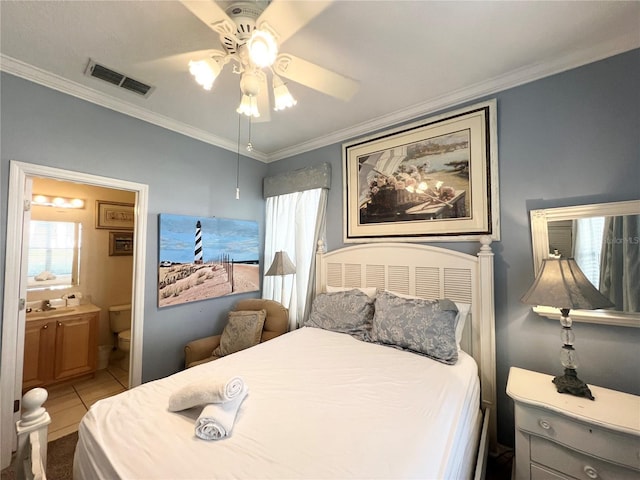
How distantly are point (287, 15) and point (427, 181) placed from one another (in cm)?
168

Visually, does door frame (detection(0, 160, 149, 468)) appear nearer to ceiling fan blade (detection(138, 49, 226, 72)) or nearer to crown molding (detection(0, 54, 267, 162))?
crown molding (detection(0, 54, 267, 162))

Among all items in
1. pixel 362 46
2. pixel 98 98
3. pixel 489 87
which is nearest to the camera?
pixel 362 46

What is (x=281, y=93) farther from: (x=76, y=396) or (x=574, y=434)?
(x=76, y=396)

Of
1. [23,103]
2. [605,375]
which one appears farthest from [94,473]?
[605,375]

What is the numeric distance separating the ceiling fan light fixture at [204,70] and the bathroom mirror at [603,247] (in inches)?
87.0

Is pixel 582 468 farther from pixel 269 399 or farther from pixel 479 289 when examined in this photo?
pixel 269 399

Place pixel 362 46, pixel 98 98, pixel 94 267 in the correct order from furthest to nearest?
pixel 94 267
pixel 98 98
pixel 362 46

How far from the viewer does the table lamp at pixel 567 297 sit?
4.35 ft

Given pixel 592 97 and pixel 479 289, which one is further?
pixel 479 289

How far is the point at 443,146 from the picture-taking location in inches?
85.5

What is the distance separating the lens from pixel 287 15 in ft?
3.45

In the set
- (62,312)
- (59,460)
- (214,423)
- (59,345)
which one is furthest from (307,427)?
(62,312)

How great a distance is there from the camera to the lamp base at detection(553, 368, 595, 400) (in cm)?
134

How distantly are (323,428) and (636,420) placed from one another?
144cm
